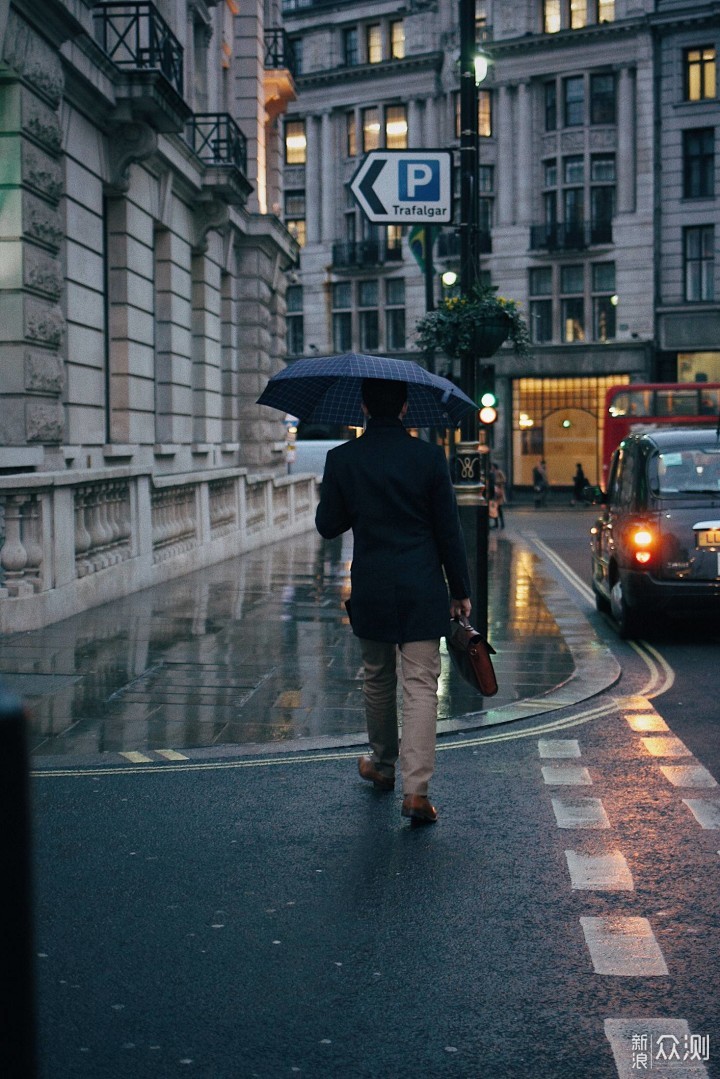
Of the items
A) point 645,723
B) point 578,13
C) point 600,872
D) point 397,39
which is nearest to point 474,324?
point 645,723

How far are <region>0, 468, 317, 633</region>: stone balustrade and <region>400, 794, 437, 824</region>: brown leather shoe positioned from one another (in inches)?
247

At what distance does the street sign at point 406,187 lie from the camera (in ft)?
38.7

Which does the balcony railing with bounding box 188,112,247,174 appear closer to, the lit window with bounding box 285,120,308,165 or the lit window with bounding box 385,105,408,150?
the lit window with bounding box 385,105,408,150

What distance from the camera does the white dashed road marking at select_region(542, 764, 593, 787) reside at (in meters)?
6.45

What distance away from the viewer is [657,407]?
40.0 m

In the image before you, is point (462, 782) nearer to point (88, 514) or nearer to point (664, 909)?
point (664, 909)

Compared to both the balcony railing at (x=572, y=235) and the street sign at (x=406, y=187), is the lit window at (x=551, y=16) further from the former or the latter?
the street sign at (x=406, y=187)

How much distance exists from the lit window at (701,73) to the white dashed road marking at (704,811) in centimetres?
4729

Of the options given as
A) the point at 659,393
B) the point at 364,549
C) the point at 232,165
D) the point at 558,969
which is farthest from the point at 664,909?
the point at 659,393

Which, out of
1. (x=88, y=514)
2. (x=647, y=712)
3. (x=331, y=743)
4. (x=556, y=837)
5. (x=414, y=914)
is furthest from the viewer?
(x=88, y=514)

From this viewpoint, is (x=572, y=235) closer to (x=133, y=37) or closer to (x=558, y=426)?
(x=558, y=426)

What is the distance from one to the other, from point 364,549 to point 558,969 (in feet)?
7.33

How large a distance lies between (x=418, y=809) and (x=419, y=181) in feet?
25.0

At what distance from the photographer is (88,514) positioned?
1321 centimetres
